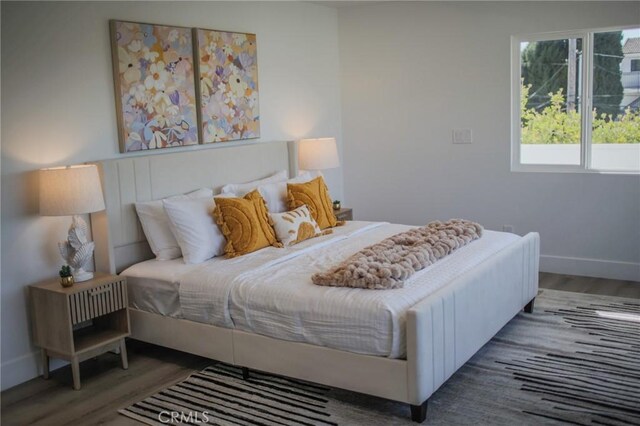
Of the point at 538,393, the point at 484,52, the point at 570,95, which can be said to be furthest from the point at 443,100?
the point at 538,393

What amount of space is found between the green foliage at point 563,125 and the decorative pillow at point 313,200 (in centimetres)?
186

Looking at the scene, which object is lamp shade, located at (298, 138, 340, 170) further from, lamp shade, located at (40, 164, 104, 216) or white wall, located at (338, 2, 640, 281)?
lamp shade, located at (40, 164, 104, 216)

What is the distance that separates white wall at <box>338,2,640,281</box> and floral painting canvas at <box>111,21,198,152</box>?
6.75 feet

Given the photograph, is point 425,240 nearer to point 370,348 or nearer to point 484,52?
point 370,348

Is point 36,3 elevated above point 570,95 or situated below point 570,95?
above

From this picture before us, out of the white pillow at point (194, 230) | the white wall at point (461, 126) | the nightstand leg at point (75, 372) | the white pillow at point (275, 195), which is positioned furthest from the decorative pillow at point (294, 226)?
the white wall at point (461, 126)

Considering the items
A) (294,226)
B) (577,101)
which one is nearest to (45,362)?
(294,226)

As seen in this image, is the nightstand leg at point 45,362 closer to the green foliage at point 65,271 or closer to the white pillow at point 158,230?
the green foliage at point 65,271

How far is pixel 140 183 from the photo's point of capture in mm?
4199

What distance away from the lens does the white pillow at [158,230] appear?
4.19 m

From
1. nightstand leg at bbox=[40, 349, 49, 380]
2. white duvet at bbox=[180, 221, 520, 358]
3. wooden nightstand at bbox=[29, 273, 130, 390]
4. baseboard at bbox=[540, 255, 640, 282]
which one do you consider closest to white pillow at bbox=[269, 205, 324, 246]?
white duvet at bbox=[180, 221, 520, 358]

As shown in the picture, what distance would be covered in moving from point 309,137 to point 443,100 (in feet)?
4.00

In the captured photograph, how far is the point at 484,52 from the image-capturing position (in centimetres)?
555

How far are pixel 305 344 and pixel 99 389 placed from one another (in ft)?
3.98
